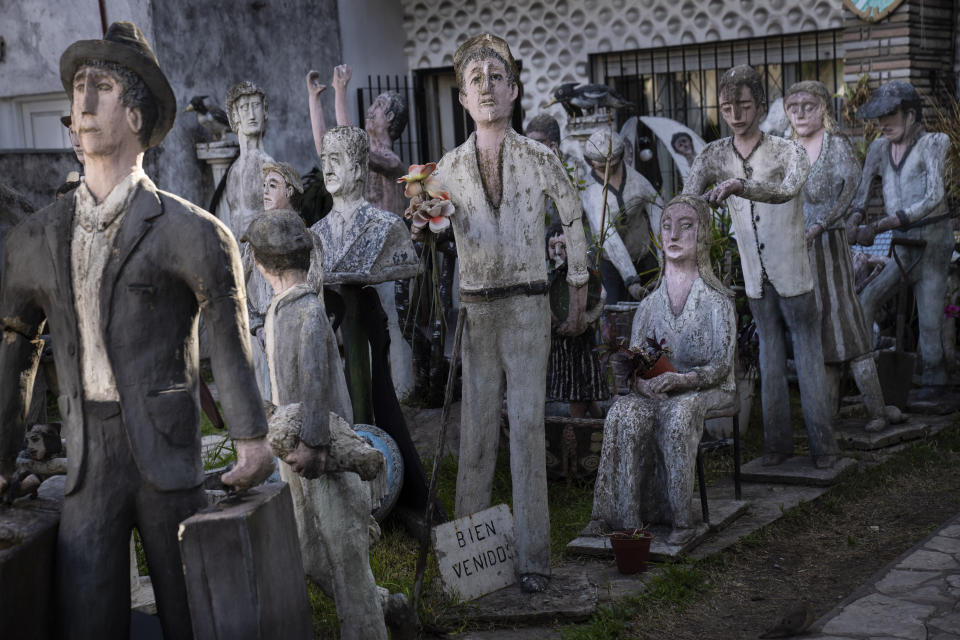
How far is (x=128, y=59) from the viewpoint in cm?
362

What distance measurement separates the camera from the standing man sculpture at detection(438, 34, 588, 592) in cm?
559

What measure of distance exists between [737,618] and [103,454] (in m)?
3.13

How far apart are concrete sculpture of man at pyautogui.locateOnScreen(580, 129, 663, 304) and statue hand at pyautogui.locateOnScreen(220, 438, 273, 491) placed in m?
5.60

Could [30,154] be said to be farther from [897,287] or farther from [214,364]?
[214,364]

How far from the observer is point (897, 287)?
31.2 ft

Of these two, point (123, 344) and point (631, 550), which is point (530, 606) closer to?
point (631, 550)

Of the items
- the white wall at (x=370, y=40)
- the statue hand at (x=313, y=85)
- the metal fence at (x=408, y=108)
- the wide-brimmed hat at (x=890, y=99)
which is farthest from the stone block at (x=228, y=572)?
the metal fence at (x=408, y=108)

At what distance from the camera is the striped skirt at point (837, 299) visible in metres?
Answer: 8.17

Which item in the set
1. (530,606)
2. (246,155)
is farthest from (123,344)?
(246,155)

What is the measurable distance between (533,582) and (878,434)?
12.3 ft

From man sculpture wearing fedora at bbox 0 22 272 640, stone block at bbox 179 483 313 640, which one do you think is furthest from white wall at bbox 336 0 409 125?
stone block at bbox 179 483 313 640

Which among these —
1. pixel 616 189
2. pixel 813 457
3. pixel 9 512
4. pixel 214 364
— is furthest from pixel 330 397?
pixel 616 189

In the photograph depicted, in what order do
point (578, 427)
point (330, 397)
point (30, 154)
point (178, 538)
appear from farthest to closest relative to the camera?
point (30, 154)
point (578, 427)
point (330, 397)
point (178, 538)

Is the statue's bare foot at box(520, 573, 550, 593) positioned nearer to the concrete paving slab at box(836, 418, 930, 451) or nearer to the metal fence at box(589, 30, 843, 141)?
the concrete paving slab at box(836, 418, 930, 451)
